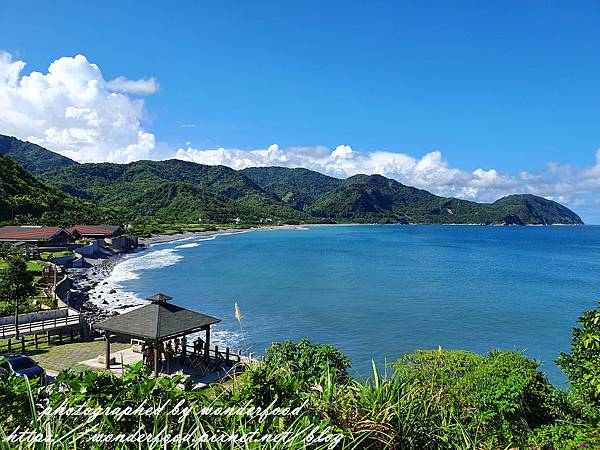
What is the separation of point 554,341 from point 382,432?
100 feet

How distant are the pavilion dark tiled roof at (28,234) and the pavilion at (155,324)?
147ft

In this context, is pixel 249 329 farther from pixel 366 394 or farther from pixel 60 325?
pixel 366 394

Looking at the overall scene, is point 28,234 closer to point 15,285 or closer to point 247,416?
point 15,285

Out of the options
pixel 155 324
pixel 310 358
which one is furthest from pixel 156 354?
pixel 310 358

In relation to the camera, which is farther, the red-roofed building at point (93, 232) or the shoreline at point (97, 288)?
the red-roofed building at point (93, 232)

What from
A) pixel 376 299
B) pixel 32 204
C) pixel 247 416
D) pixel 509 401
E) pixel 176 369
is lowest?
pixel 376 299

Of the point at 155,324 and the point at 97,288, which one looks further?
the point at 97,288

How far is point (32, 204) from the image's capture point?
78.3m

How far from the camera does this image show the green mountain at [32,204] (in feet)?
239

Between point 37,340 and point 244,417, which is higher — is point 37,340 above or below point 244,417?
below

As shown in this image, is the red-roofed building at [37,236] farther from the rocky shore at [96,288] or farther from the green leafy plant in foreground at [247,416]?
the green leafy plant in foreground at [247,416]

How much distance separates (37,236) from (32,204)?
32.0m

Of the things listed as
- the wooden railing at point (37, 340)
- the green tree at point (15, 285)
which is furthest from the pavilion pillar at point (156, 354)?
the green tree at point (15, 285)

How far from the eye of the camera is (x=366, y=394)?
13.3 feet
